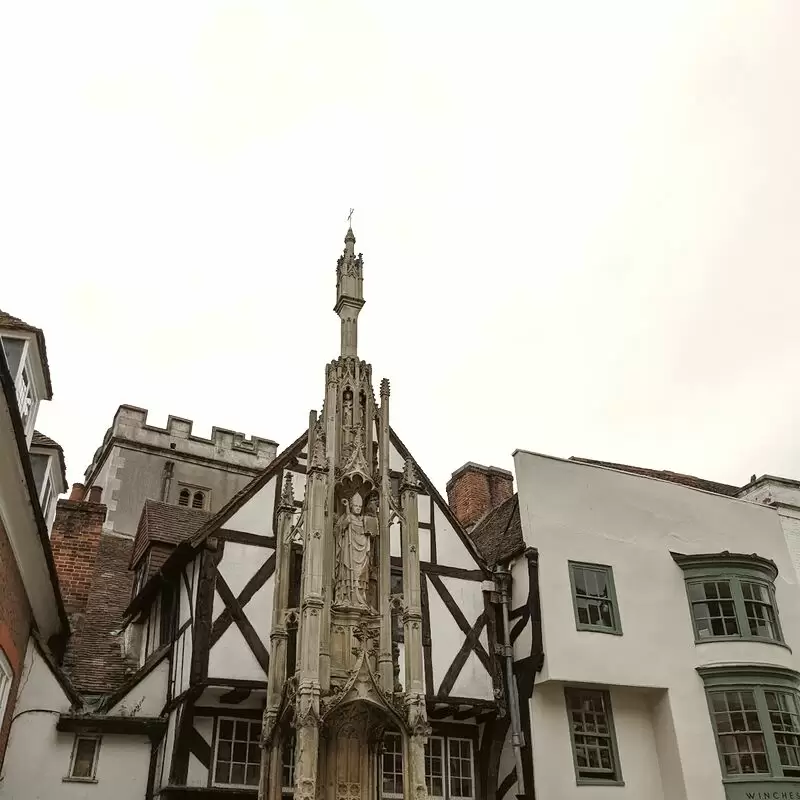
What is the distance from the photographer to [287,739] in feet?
27.0

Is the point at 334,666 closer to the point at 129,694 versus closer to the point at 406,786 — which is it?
the point at 406,786

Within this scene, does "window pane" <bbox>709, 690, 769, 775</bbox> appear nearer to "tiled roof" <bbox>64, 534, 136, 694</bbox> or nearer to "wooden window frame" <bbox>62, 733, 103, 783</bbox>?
"wooden window frame" <bbox>62, 733, 103, 783</bbox>

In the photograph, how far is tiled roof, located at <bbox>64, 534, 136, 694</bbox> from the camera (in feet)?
43.0

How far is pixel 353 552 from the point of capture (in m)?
8.58

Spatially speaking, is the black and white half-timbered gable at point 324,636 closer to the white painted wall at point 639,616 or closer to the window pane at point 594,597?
the white painted wall at point 639,616

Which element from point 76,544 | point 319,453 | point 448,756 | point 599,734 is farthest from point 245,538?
point 599,734

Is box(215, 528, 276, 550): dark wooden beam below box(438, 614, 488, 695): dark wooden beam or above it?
above

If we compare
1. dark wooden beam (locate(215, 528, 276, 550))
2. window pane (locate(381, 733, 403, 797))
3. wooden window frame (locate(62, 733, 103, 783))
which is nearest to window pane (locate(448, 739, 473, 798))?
window pane (locate(381, 733, 403, 797))

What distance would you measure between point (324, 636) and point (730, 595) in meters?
9.95

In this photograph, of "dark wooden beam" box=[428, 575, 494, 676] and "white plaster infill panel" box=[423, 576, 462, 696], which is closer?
"white plaster infill panel" box=[423, 576, 462, 696]

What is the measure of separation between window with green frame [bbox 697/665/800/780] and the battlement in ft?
44.6

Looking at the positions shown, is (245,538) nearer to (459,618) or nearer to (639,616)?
(459,618)

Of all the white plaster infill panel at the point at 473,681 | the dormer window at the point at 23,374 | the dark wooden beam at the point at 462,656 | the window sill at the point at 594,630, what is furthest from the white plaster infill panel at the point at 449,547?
the dormer window at the point at 23,374

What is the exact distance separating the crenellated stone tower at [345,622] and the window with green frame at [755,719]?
7.89 m
